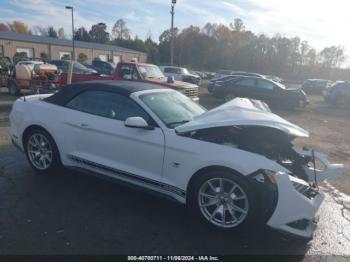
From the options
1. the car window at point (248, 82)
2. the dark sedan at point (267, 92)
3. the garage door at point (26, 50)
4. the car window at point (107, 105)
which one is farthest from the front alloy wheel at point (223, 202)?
the garage door at point (26, 50)

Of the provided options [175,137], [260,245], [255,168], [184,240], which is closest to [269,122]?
[255,168]

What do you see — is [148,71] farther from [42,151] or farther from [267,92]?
[42,151]

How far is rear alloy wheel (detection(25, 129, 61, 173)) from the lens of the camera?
4762mm

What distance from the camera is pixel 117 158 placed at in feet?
13.6

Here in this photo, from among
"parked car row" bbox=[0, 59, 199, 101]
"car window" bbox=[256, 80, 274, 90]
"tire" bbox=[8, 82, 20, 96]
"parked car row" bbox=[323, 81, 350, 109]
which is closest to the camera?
"parked car row" bbox=[0, 59, 199, 101]

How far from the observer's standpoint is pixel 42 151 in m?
4.92

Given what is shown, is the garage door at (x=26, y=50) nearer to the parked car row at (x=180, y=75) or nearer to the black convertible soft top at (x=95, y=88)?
the parked car row at (x=180, y=75)

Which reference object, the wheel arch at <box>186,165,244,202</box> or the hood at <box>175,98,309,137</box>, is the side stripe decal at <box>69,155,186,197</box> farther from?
the hood at <box>175,98,309,137</box>

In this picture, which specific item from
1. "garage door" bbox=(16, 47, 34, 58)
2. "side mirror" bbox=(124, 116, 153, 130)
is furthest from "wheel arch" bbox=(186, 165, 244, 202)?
"garage door" bbox=(16, 47, 34, 58)

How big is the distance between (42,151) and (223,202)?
303 centimetres

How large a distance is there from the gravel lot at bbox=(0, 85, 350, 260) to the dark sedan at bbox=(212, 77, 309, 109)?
1106cm

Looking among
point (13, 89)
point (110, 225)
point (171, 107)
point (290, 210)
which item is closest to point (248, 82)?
point (13, 89)

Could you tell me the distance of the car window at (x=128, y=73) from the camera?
1170cm

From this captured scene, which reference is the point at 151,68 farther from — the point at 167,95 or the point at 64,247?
the point at 64,247
